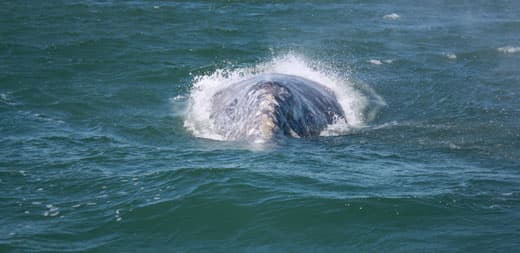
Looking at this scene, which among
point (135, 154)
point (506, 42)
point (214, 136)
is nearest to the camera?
point (135, 154)

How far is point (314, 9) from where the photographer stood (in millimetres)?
39281

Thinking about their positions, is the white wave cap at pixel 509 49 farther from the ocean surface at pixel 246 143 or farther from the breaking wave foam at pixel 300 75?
the breaking wave foam at pixel 300 75

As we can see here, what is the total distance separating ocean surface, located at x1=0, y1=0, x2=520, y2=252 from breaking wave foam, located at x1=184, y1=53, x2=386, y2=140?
117mm

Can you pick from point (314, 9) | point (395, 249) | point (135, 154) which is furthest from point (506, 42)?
point (395, 249)

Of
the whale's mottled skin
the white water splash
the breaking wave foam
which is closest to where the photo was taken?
the whale's mottled skin

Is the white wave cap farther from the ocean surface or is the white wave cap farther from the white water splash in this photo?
the white water splash

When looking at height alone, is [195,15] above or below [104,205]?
above

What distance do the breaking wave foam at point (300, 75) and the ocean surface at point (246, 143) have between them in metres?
0.12

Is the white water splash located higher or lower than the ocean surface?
higher

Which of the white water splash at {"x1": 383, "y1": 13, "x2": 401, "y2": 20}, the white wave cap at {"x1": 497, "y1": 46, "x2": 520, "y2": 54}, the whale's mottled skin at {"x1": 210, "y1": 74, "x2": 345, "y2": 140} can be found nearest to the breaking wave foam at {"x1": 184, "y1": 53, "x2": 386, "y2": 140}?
the whale's mottled skin at {"x1": 210, "y1": 74, "x2": 345, "y2": 140}

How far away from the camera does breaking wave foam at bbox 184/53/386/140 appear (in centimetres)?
1869

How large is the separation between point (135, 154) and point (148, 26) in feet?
60.1

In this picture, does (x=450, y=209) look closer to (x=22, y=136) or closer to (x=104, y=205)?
(x=104, y=205)

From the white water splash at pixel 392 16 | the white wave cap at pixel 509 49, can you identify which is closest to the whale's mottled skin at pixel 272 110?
the white wave cap at pixel 509 49
